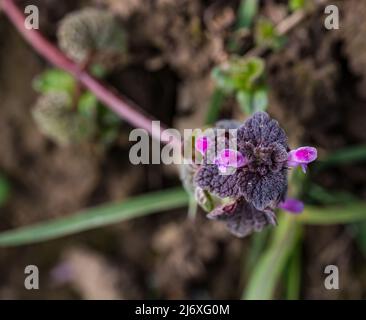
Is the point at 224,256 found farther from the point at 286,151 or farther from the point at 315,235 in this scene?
the point at 286,151

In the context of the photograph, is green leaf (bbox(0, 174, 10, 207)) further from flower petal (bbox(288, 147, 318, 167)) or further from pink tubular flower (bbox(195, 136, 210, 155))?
flower petal (bbox(288, 147, 318, 167))

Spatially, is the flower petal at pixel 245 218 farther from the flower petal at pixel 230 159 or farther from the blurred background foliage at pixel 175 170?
the blurred background foliage at pixel 175 170

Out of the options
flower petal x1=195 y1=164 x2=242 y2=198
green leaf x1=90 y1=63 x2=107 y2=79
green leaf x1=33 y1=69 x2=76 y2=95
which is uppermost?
green leaf x1=90 y1=63 x2=107 y2=79

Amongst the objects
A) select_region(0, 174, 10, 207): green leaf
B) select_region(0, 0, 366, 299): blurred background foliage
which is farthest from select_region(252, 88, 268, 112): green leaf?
select_region(0, 174, 10, 207): green leaf

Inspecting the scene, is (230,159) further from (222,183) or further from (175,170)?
(175,170)

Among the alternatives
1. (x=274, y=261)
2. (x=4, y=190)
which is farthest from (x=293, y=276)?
(x=4, y=190)

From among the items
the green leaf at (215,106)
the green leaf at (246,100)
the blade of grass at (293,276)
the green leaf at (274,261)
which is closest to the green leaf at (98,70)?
the green leaf at (215,106)
